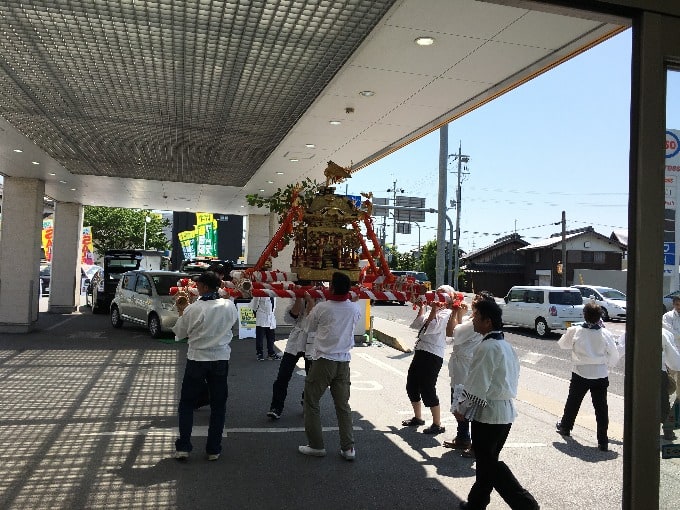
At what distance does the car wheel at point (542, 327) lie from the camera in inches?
769

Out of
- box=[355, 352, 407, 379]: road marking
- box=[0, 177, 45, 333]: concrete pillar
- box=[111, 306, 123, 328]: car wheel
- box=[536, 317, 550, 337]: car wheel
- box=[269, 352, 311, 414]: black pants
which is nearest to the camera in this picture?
box=[269, 352, 311, 414]: black pants

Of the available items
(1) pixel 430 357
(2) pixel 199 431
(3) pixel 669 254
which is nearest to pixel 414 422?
(1) pixel 430 357

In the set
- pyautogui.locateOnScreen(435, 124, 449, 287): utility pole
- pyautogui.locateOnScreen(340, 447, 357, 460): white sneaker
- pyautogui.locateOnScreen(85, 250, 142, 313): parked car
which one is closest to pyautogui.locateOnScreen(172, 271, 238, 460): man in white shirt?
pyautogui.locateOnScreen(340, 447, 357, 460): white sneaker

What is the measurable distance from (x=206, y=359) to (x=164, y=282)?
10.4 m

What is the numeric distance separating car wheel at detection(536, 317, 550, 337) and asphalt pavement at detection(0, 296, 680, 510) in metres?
9.96

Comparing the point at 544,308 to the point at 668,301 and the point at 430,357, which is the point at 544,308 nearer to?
the point at 430,357

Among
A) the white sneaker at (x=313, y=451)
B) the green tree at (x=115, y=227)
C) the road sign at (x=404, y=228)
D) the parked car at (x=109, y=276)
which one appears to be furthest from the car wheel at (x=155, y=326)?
the road sign at (x=404, y=228)

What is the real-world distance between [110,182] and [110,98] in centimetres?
843

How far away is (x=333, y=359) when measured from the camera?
5.60 meters

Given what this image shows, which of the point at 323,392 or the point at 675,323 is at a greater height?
the point at 675,323

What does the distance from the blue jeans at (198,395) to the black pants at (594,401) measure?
3903 millimetres

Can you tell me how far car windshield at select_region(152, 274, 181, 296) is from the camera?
14938 millimetres

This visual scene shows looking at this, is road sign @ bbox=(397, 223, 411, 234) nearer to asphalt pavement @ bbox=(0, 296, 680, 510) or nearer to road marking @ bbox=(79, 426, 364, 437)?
asphalt pavement @ bbox=(0, 296, 680, 510)

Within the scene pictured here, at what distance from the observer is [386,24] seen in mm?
5051
